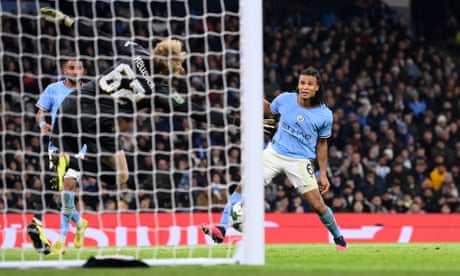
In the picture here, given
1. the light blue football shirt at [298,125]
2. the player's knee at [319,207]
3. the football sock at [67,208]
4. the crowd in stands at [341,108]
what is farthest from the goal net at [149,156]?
the player's knee at [319,207]

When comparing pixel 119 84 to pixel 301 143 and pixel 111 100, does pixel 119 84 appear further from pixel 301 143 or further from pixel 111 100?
pixel 301 143

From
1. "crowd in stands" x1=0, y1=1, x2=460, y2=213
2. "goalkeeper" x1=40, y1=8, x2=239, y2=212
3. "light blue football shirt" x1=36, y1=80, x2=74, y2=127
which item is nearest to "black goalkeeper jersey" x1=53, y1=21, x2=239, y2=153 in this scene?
"goalkeeper" x1=40, y1=8, x2=239, y2=212

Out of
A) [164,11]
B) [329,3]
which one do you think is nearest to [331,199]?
[164,11]

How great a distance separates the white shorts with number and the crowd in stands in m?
3.69

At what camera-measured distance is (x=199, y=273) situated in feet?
25.4

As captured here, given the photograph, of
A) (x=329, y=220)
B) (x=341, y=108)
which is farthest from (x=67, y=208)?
(x=341, y=108)

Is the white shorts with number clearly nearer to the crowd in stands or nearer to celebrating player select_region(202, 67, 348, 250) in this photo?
celebrating player select_region(202, 67, 348, 250)

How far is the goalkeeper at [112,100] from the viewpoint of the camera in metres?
9.51

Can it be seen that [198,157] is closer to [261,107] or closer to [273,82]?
[273,82]

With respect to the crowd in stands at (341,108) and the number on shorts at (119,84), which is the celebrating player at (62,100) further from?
the crowd in stands at (341,108)

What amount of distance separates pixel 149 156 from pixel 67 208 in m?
5.28

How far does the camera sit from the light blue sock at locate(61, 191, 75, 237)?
10461mm

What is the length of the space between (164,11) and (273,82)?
7.86 feet

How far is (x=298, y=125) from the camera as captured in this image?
36.1ft
